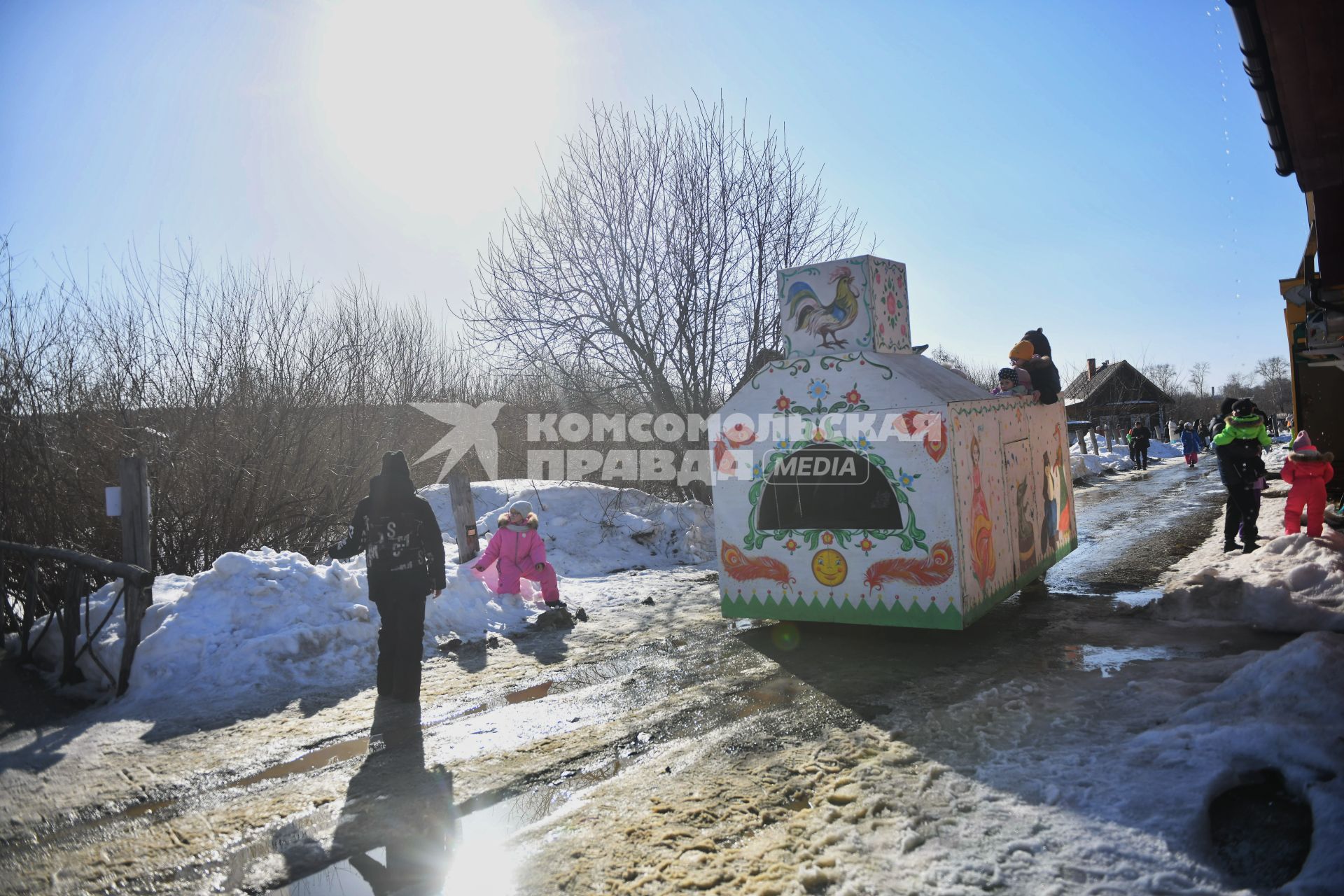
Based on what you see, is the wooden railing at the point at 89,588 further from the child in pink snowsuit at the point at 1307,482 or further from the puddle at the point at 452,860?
the child in pink snowsuit at the point at 1307,482

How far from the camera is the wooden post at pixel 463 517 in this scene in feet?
31.4

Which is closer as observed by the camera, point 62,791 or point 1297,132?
point 62,791

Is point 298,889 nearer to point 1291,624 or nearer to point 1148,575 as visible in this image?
point 1291,624

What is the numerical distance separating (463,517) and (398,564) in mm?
3848

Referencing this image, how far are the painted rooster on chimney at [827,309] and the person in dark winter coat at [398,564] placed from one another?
3545 millimetres

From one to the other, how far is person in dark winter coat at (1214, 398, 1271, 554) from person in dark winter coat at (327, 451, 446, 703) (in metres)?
8.78

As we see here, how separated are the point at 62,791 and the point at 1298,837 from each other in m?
6.00

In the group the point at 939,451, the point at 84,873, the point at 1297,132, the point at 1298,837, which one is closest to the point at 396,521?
the point at 84,873

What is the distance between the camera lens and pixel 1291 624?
20.7ft

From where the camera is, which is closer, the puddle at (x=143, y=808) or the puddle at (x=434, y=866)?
the puddle at (x=434, y=866)

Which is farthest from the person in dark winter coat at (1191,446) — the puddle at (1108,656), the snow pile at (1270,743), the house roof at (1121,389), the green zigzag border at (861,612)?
the snow pile at (1270,743)

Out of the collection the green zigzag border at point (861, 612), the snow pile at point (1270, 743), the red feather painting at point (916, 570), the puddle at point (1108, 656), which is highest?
the red feather painting at point (916, 570)

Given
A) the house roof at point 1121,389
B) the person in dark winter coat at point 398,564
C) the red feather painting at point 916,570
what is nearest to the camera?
the person in dark winter coat at point 398,564

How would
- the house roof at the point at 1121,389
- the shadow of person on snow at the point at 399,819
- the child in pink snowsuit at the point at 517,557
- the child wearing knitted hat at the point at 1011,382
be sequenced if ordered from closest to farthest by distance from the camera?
the shadow of person on snow at the point at 399,819 < the child wearing knitted hat at the point at 1011,382 < the child in pink snowsuit at the point at 517,557 < the house roof at the point at 1121,389
